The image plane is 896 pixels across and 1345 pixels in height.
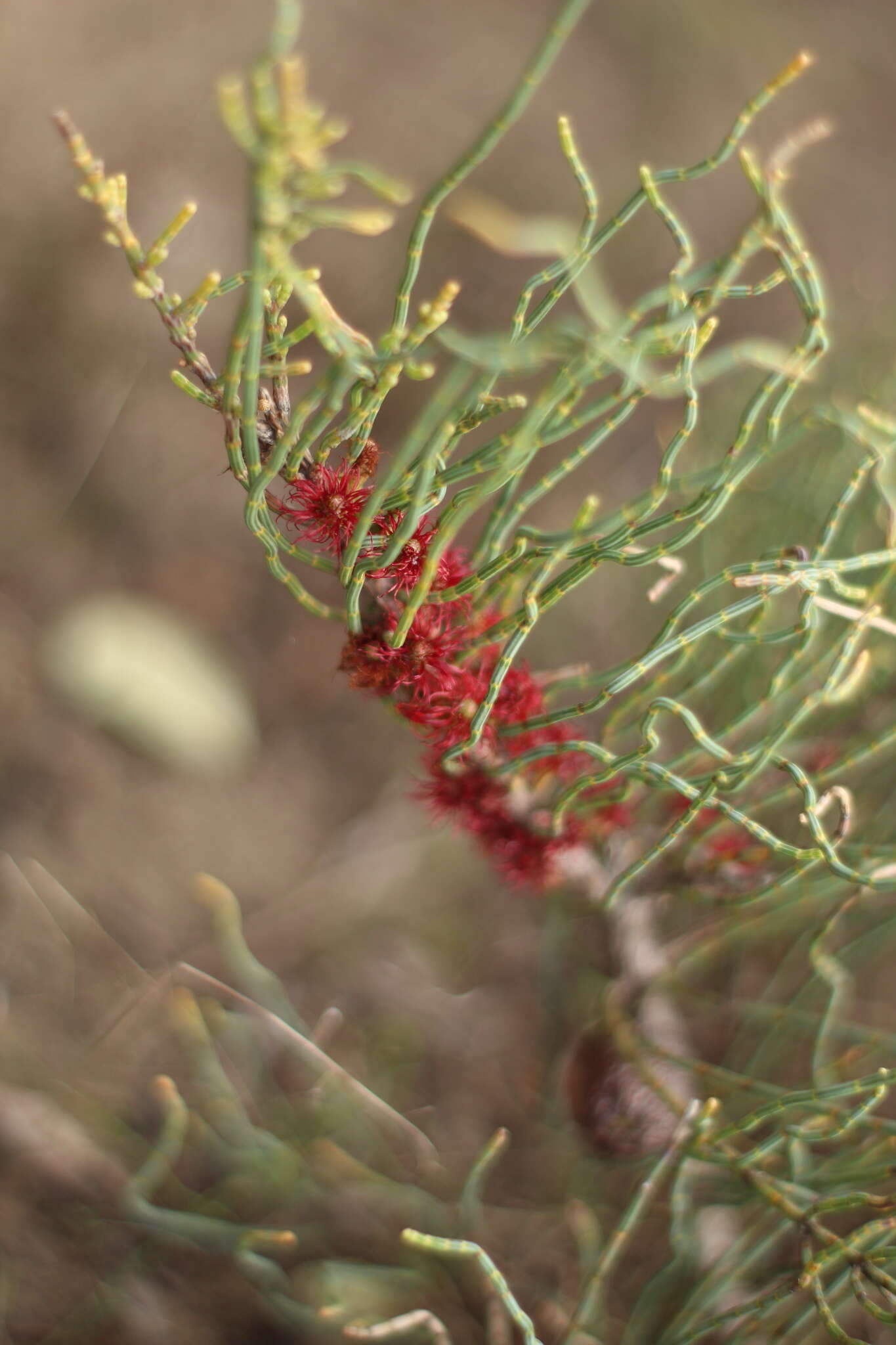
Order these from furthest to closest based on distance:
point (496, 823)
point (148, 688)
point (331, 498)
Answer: point (148, 688)
point (496, 823)
point (331, 498)

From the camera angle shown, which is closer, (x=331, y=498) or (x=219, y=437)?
(x=331, y=498)

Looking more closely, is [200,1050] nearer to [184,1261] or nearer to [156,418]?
[184,1261]

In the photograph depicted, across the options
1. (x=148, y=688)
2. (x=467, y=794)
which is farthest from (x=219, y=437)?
(x=467, y=794)

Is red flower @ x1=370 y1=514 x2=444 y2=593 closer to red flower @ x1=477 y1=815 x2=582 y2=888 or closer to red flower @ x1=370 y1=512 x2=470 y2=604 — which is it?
red flower @ x1=370 y1=512 x2=470 y2=604

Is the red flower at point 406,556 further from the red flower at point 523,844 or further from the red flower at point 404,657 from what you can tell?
the red flower at point 523,844

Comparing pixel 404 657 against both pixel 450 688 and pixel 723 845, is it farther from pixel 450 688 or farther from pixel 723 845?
pixel 723 845

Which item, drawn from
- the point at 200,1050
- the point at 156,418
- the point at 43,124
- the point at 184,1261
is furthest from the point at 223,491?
the point at 184,1261

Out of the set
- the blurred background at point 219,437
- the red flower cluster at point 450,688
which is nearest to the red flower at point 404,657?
the red flower cluster at point 450,688
